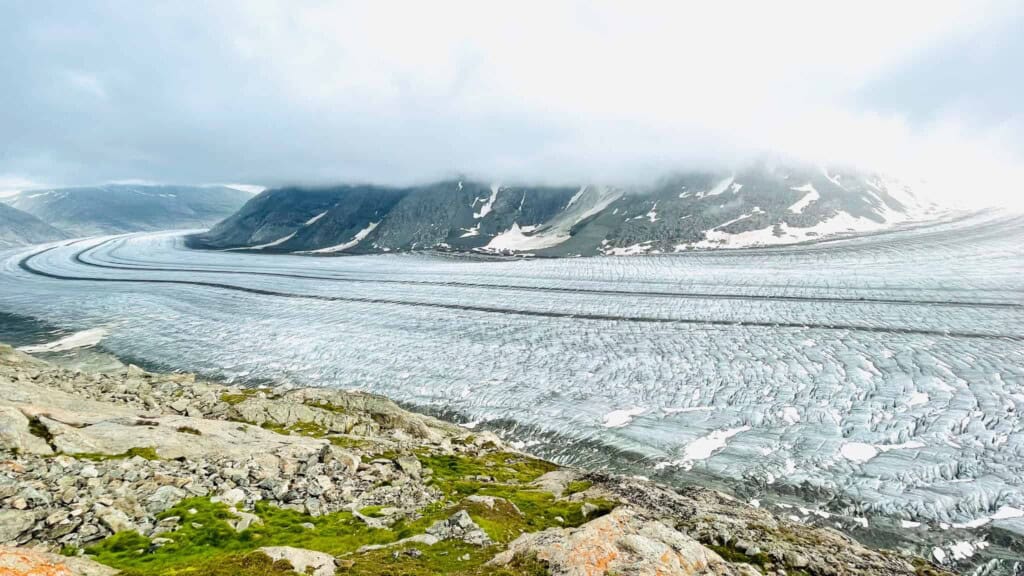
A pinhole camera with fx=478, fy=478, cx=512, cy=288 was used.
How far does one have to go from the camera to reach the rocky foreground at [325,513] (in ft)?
30.4

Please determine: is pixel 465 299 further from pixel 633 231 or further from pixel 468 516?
pixel 633 231

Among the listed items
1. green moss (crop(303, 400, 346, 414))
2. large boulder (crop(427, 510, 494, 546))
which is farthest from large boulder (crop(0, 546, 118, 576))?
green moss (crop(303, 400, 346, 414))

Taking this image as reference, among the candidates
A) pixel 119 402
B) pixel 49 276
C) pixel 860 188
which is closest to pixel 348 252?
pixel 49 276

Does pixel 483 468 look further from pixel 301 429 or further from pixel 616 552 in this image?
pixel 616 552

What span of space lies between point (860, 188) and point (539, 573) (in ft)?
585

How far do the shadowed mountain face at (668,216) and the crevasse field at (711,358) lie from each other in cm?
4180

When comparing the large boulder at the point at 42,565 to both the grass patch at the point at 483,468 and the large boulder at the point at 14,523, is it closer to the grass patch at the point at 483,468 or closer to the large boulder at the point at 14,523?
the large boulder at the point at 14,523

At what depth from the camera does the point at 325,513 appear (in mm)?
12742

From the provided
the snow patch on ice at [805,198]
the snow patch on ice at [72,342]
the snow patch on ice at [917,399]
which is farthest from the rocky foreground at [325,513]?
the snow patch on ice at [805,198]

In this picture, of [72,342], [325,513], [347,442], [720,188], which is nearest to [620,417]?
[347,442]

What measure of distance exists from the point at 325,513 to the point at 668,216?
456 feet

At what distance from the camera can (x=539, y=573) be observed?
8984 mm

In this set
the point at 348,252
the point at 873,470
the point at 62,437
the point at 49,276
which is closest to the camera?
the point at 62,437

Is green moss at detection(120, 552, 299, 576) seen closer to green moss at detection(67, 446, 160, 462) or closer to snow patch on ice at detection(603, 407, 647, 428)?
green moss at detection(67, 446, 160, 462)
